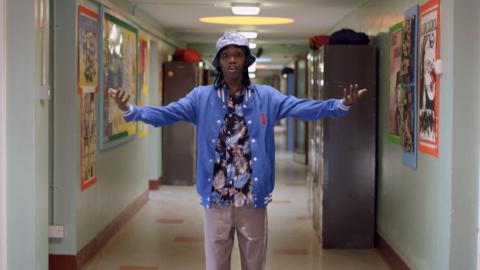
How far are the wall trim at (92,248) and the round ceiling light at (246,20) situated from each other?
257 centimetres

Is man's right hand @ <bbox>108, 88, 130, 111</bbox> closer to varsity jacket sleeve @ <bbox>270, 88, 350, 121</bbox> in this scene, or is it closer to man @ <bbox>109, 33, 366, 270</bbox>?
man @ <bbox>109, 33, 366, 270</bbox>

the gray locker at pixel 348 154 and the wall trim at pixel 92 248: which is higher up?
the gray locker at pixel 348 154

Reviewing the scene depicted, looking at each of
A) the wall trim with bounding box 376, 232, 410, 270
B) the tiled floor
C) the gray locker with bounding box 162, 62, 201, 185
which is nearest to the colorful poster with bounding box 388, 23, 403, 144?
the wall trim with bounding box 376, 232, 410, 270

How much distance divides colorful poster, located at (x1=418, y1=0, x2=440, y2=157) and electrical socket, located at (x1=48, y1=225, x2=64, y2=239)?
2.66 meters

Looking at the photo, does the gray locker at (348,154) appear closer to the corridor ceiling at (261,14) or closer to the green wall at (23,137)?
the corridor ceiling at (261,14)

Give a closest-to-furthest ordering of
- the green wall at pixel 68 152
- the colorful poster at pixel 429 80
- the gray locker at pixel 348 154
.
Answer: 1. the colorful poster at pixel 429 80
2. the green wall at pixel 68 152
3. the gray locker at pixel 348 154

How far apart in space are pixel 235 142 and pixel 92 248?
3.00 metres

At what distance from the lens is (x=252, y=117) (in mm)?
3006

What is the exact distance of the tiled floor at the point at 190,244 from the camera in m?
5.37

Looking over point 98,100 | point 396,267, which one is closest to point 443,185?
point 396,267

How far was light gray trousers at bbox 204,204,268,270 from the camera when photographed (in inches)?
118

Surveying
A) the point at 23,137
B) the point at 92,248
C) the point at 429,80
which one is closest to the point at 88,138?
the point at 92,248

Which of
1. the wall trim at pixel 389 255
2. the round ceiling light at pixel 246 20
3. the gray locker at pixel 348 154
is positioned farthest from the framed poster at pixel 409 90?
the round ceiling light at pixel 246 20

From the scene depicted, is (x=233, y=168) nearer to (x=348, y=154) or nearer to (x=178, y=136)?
(x=348, y=154)
